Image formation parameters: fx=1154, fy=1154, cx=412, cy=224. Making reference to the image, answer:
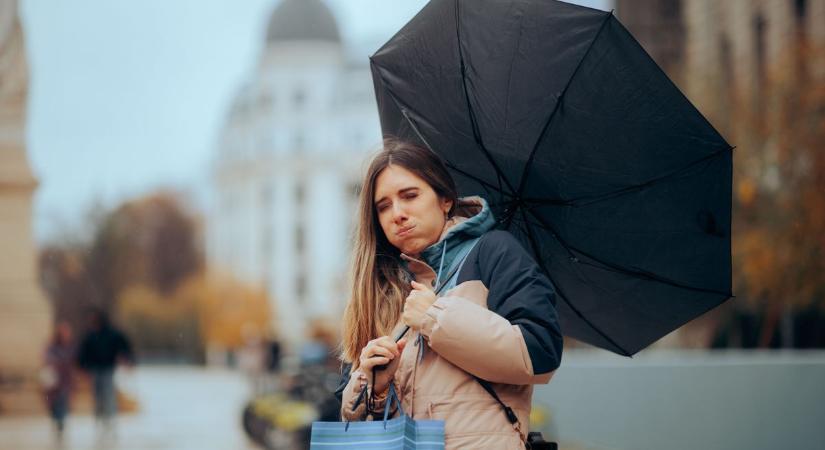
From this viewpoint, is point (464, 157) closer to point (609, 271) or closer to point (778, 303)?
point (609, 271)

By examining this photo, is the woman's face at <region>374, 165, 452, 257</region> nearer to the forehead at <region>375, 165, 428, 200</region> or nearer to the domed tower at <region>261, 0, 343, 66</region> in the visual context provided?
the forehead at <region>375, 165, 428, 200</region>

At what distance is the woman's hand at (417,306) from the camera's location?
128 inches

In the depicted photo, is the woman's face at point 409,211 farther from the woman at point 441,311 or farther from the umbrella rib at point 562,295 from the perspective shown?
the umbrella rib at point 562,295

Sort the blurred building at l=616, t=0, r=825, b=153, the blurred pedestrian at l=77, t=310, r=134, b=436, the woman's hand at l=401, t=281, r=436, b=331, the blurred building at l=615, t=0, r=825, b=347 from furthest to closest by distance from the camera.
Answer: the blurred building at l=616, t=0, r=825, b=153 → the blurred building at l=615, t=0, r=825, b=347 → the blurred pedestrian at l=77, t=310, r=134, b=436 → the woman's hand at l=401, t=281, r=436, b=331

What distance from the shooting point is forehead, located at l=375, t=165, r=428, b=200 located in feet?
11.7

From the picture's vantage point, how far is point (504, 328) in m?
3.11

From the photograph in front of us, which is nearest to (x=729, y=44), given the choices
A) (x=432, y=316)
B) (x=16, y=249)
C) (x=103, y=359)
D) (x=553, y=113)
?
(x=103, y=359)

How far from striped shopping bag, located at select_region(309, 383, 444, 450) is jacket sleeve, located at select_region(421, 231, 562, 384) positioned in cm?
20

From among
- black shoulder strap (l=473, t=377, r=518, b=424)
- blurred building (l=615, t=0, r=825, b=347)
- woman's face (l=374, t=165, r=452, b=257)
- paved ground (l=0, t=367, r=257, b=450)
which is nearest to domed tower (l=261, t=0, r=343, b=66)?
blurred building (l=615, t=0, r=825, b=347)

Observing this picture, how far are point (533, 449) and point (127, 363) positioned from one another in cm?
1378

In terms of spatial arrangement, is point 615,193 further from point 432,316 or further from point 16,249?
point 16,249

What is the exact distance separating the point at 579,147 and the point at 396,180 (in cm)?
87

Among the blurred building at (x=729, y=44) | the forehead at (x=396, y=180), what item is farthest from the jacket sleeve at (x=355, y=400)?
the blurred building at (x=729, y=44)

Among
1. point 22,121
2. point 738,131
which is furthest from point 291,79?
point 22,121
